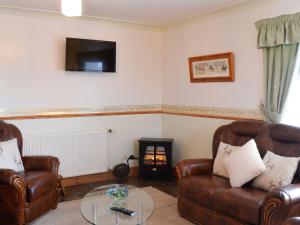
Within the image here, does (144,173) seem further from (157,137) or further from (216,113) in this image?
(216,113)

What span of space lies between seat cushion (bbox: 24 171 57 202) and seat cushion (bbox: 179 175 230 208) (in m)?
1.42

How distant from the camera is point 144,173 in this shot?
4.82 metres

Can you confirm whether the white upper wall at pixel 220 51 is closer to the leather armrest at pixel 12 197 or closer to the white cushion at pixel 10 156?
the white cushion at pixel 10 156

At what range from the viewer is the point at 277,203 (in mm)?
2383

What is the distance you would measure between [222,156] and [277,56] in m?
1.24

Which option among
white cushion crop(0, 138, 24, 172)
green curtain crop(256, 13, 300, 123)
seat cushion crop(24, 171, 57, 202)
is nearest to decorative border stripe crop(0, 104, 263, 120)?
green curtain crop(256, 13, 300, 123)

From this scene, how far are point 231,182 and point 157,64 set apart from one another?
280cm

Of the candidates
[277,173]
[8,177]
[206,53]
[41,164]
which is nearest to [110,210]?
[8,177]

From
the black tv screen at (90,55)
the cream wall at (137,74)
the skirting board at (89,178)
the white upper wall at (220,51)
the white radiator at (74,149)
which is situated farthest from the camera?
the skirting board at (89,178)

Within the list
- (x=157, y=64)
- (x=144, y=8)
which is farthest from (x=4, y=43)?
(x=157, y=64)

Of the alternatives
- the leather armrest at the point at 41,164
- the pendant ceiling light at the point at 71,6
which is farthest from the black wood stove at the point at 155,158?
the pendant ceiling light at the point at 71,6

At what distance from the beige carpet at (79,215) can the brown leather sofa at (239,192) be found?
0.48 feet

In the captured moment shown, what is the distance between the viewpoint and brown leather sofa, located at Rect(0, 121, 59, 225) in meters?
2.94

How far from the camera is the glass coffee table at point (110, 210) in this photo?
2539 millimetres
